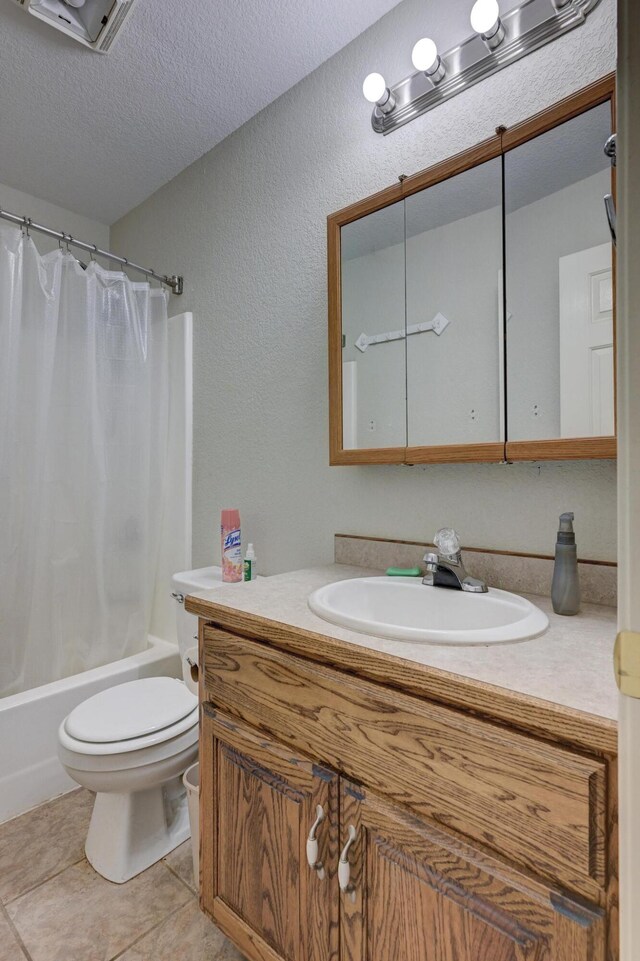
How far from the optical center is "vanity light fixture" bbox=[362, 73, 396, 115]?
1340 millimetres

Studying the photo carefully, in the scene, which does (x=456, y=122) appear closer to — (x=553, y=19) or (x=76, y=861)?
(x=553, y=19)

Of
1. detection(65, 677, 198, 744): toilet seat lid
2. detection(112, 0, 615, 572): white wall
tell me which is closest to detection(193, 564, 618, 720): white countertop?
detection(112, 0, 615, 572): white wall

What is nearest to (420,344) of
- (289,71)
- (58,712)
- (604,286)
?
(604,286)

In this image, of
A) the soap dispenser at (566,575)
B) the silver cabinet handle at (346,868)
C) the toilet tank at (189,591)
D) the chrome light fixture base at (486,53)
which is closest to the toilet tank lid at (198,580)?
the toilet tank at (189,591)

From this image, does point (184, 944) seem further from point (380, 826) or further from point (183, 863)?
point (380, 826)

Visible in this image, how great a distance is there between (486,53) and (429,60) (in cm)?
14

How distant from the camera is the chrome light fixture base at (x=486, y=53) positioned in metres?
1.08

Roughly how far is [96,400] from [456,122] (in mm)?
1546

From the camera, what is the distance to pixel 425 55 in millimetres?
1234

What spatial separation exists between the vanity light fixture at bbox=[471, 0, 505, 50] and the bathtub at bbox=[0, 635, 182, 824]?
226 cm

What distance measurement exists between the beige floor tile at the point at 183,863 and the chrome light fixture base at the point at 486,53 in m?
2.16

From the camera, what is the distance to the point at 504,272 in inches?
45.1

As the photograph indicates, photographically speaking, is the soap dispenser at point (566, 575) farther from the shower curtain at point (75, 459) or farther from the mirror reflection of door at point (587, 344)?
the shower curtain at point (75, 459)

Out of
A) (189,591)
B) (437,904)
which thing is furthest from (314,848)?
(189,591)
